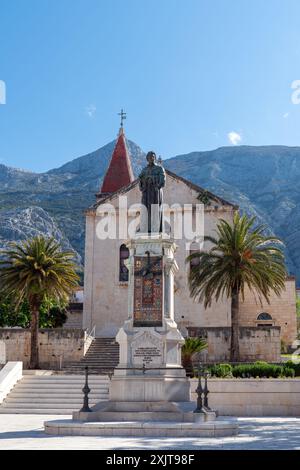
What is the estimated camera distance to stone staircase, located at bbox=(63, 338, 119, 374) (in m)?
27.3

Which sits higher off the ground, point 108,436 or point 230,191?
point 230,191

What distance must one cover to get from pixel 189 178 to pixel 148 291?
13456 cm

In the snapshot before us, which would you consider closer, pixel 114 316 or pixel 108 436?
pixel 108 436

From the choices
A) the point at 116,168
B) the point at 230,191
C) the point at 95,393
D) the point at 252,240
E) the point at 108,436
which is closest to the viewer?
the point at 108,436

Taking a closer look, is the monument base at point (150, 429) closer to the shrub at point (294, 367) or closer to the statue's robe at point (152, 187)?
the statue's robe at point (152, 187)

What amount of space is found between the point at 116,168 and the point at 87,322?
14.9 meters

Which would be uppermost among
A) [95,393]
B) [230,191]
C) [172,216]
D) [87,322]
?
[230,191]

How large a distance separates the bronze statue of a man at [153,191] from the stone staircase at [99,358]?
442 inches

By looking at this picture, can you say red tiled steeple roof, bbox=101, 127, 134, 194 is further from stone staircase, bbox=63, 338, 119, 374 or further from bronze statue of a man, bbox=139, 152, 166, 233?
bronze statue of a man, bbox=139, 152, 166, 233

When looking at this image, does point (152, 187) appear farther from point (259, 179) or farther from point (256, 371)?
point (259, 179)
